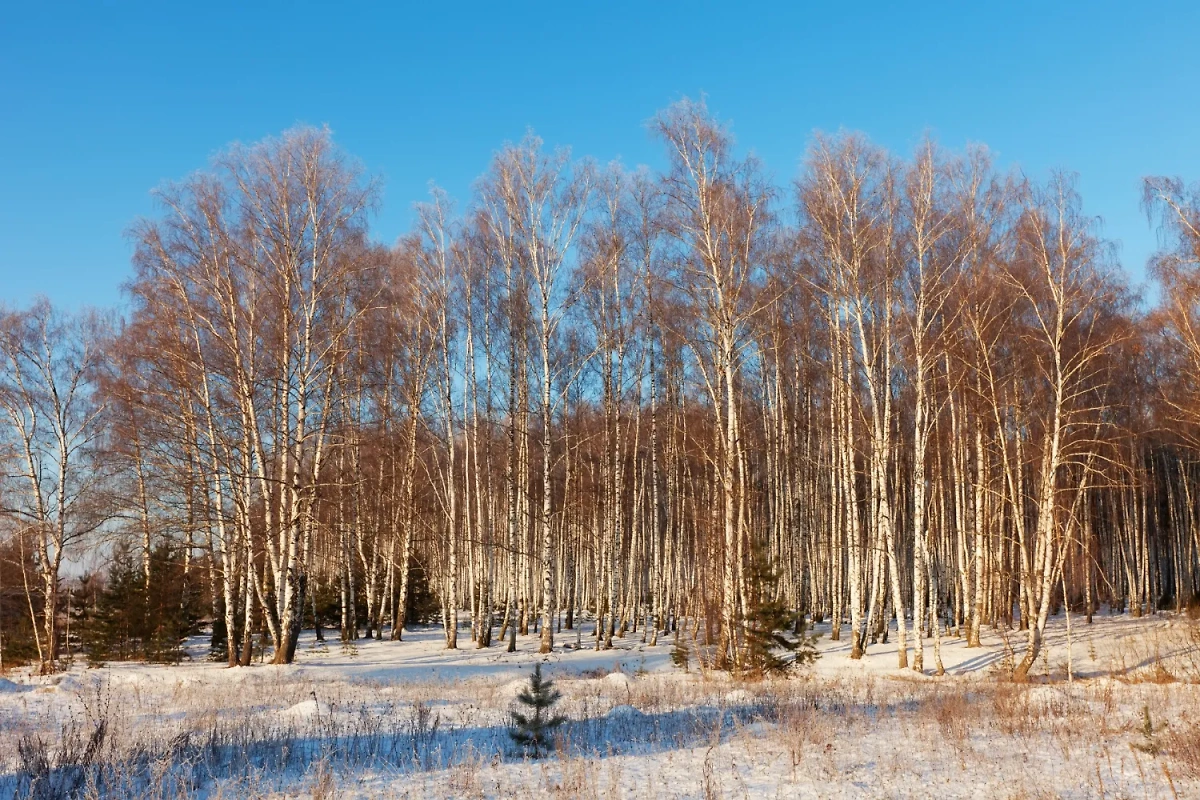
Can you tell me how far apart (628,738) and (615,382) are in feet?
53.8

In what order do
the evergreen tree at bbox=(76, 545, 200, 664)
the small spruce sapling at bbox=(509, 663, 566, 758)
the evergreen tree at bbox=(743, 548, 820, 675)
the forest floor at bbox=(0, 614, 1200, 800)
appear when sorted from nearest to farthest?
the forest floor at bbox=(0, 614, 1200, 800), the small spruce sapling at bbox=(509, 663, 566, 758), the evergreen tree at bbox=(743, 548, 820, 675), the evergreen tree at bbox=(76, 545, 200, 664)

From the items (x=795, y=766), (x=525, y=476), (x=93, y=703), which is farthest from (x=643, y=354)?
(x=795, y=766)

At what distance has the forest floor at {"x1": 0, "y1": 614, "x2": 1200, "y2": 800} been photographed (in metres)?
5.90

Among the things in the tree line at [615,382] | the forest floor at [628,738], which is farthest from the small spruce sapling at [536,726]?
the tree line at [615,382]

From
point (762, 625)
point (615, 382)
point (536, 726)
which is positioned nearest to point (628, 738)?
point (536, 726)

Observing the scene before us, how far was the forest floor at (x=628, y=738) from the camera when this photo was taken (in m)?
5.90

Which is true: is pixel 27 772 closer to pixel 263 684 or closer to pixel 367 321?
pixel 263 684

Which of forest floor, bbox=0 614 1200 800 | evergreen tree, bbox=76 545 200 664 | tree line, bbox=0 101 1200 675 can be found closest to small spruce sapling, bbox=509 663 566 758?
forest floor, bbox=0 614 1200 800

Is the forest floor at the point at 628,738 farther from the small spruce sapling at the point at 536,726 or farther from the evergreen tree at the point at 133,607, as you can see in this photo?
the evergreen tree at the point at 133,607

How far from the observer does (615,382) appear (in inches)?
941

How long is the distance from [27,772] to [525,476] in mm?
16096

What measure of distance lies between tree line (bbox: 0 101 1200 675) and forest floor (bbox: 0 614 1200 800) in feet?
9.40

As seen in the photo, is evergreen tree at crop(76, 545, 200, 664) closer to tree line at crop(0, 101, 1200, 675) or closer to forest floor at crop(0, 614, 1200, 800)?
tree line at crop(0, 101, 1200, 675)

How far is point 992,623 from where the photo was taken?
22844 millimetres
